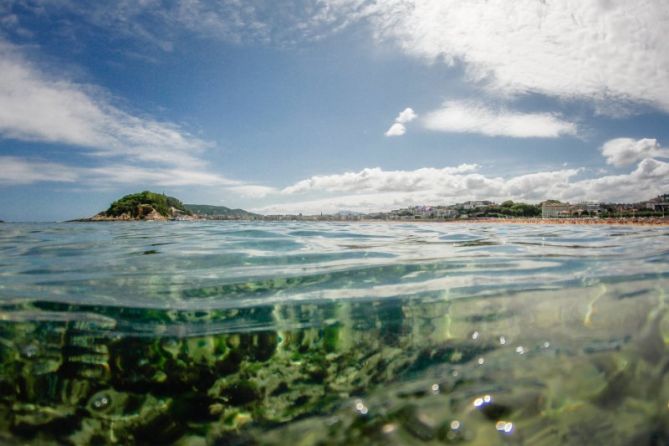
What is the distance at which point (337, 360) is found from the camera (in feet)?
9.40

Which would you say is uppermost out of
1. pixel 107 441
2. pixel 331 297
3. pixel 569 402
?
pixel 331 297

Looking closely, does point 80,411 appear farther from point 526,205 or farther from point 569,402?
point 526,205

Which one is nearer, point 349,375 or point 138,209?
point 349,375

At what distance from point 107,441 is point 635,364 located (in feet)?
13.4

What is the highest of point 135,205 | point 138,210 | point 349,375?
point 135,205

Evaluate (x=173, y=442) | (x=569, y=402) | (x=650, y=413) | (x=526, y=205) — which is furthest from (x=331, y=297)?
(x=526, y=205)

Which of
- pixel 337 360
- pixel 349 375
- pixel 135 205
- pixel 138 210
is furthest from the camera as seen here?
pixel 135 205

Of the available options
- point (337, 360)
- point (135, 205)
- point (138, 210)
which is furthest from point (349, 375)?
point (135, 205)

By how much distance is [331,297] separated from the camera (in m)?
3.93

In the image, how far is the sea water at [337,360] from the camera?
83.6 inches

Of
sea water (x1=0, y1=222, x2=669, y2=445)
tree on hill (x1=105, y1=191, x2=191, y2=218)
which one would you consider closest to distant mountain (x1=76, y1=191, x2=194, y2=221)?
tree on hill (x1=105, y1=191, x2=191, y2=218)

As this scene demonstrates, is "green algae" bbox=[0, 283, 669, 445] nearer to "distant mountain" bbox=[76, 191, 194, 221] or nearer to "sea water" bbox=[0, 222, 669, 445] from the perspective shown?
"sea water" bbox=[0, 222, 669, 445]

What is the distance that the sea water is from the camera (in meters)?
2.12

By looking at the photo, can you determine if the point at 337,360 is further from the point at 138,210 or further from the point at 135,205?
the point at 135,205
